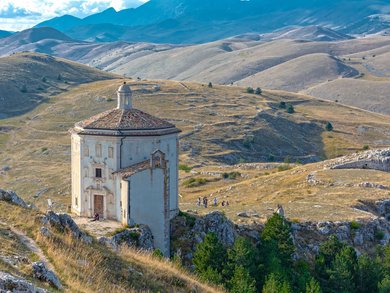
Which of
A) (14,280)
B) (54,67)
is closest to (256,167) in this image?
(14,280)

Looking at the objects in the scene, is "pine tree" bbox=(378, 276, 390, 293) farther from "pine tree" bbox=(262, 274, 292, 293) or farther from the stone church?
the stone church

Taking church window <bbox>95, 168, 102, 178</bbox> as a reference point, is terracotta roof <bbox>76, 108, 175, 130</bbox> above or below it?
above

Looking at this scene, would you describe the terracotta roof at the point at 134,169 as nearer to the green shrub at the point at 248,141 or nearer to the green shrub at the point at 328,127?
the green shrub at the point at 248,141

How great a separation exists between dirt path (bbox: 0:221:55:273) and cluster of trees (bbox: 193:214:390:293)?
13288mm

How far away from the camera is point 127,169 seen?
38.6 meters

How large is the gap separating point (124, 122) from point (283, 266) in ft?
44.5

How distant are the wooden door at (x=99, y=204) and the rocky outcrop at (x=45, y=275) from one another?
26.1 m

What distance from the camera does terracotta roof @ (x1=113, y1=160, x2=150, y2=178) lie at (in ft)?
123

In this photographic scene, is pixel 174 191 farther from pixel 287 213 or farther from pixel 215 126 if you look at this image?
pixel 215 126

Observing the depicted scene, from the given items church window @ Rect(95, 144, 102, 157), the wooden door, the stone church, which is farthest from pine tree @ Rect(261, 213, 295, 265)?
church window @ Rect(95, 144, 102, 157)

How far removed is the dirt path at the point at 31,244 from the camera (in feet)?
52.5

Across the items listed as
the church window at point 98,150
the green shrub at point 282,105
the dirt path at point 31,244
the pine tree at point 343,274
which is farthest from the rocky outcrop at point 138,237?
the green shrub at point 282,105

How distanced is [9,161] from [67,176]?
1977 cm

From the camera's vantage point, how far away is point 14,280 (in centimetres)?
1118
